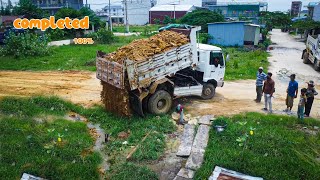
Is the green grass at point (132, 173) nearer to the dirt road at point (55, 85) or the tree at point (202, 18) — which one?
the dirt road at point (55, 85)

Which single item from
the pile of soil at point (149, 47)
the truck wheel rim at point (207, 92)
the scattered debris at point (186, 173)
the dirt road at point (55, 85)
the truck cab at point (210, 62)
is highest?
the pile of soil at point (149, 47)

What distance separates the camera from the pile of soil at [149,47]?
31.0ft

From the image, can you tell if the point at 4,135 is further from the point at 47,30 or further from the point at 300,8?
the point at 300,8

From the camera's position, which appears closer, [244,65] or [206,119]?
[206,119]

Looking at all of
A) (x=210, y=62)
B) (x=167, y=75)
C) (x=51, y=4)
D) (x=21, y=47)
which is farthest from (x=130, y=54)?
(x=51, y=4)

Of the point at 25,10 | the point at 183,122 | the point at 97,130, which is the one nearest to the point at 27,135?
the point at 97,130

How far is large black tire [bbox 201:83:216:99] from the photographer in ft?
39.0

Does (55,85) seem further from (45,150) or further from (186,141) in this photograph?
(186,141)

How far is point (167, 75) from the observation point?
10188 mm

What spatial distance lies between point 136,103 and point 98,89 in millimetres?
4746

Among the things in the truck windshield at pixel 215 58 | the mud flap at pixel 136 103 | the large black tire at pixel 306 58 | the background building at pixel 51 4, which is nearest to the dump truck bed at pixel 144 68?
the mud flap at pixel 136 103

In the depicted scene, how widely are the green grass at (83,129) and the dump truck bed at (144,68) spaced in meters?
1.38

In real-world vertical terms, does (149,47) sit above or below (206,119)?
above

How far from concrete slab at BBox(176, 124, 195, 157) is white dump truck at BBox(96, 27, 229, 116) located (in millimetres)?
1579
